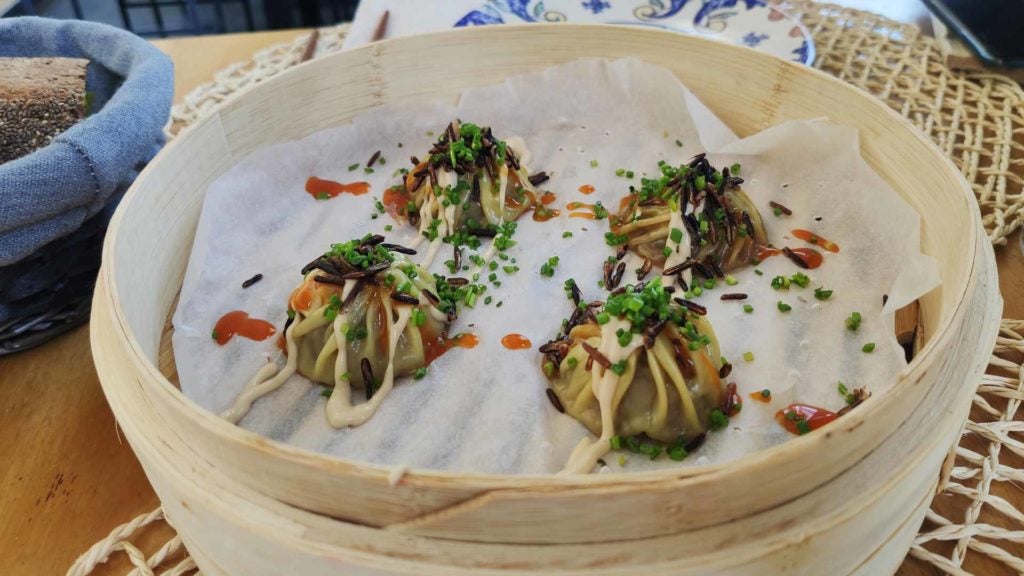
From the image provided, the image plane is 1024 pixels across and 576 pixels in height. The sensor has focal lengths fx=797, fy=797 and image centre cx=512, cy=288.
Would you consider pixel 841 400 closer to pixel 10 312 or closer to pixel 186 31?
pixel 10 312

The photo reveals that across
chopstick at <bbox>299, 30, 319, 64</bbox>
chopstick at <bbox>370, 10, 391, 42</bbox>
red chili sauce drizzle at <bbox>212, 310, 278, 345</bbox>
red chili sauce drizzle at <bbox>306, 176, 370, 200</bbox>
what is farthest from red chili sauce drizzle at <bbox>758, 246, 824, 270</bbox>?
chopstick at <bbox>299, 30, 319, 64</bbox>

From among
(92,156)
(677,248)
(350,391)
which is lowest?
(350,391)

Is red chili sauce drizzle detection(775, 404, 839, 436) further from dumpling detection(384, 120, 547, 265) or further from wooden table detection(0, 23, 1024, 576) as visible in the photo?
dumpling detection(384, 120, 547, 265)

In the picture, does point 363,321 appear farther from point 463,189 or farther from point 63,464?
point 63,464

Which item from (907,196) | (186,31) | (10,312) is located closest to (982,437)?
(907,196)

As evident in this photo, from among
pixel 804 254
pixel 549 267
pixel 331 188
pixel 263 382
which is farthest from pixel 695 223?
pixel 263 382

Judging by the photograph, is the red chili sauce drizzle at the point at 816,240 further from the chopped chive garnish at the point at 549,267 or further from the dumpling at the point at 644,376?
the chopped chive garnish at the point at 549,267
